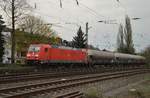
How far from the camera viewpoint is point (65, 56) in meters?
44.3

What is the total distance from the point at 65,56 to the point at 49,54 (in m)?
3.42

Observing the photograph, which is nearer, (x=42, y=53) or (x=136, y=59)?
(x=42, y=53)

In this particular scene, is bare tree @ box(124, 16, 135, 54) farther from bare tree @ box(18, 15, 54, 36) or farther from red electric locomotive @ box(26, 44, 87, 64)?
red electric locomotive @ box(26, 44, 87, 64)

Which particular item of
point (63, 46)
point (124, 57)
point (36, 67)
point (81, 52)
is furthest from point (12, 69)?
point (124, 57)

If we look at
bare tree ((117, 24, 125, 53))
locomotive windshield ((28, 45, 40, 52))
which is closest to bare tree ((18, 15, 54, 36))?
bare tree ((117, 24, 125, 53))

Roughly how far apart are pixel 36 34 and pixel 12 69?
37684 millimetres

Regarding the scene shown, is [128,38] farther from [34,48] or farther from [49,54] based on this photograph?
[49,54]

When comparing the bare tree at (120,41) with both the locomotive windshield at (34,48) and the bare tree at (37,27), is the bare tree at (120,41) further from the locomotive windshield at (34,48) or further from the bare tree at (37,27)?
the locomotive windshield at (34,48)

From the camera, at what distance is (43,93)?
16906 mm

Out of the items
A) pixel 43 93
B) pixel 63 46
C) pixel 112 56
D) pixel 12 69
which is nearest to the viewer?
pixel 43 93

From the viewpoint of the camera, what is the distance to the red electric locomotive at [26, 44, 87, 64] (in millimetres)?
41094

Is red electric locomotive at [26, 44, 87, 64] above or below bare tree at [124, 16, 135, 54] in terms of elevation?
below

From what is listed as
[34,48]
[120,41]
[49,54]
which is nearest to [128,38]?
[120,41]

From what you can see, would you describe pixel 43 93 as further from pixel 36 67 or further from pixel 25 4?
pixel 25 4
